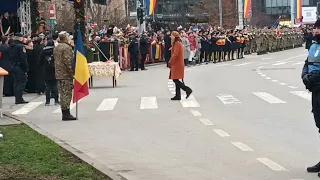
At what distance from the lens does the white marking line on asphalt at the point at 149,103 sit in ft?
59.6

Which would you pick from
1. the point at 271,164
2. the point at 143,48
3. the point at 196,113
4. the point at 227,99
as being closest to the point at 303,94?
the point at 227,99

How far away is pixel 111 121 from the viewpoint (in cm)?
1553

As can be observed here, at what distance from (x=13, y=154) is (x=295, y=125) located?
5.69 meters

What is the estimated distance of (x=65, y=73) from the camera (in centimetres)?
1581

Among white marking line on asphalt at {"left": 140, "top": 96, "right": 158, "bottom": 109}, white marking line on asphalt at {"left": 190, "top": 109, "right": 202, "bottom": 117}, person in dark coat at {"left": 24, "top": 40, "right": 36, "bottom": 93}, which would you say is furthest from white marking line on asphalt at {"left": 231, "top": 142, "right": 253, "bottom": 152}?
person in dark coat at {"left": 24, "top": 40, "right": 36, "bottom": 93}

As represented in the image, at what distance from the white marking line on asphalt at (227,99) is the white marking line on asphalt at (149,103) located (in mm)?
1755

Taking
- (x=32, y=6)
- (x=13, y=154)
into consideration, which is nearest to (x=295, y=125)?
(x=13, y=154)

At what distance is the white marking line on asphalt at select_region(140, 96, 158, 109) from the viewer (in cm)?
1816

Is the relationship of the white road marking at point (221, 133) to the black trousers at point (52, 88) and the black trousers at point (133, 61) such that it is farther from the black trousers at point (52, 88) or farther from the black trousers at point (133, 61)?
the black trousers at point (133, 61)

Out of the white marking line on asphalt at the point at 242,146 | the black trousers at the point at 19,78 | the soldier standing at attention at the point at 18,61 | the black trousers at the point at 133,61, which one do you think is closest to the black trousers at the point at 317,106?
the white marking line on asphalt at the point at 242,146

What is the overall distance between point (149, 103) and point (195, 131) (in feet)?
18.9

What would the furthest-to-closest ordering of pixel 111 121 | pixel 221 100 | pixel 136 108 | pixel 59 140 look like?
pixel 221 100
pixel 136 108
pixel 111 121
pixel 59 140

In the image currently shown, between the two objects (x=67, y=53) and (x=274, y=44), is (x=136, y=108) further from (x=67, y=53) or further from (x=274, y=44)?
(x=274, y=44)

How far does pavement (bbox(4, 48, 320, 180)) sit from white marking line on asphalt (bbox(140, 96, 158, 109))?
3 centimetres
